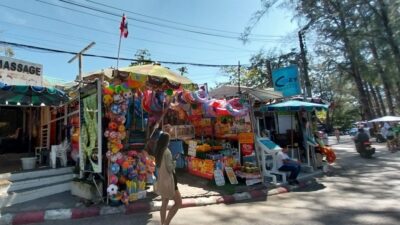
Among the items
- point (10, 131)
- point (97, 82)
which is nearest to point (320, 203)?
point (97, 82)

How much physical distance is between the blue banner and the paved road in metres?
3.65

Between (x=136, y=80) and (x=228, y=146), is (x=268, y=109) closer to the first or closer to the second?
(x=228, y=146)

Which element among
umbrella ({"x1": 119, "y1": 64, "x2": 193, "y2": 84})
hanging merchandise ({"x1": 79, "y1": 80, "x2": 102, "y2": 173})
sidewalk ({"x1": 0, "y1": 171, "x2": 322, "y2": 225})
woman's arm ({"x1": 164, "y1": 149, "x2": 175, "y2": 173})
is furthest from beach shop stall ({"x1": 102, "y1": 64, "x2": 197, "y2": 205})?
woman's arm ({"x1": 164, "y1": 149, "x2": 175, "y2": 173})

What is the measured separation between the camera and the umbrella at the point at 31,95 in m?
8.36

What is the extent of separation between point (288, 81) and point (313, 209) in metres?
6.40

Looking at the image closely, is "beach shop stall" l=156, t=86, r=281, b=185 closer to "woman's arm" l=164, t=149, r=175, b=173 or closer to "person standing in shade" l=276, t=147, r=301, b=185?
"person standing in shade" l=276, t=147, r=301, b=185

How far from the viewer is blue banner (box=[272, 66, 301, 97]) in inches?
493

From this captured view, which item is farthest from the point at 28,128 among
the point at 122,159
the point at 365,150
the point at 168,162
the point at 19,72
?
the point at 365,150

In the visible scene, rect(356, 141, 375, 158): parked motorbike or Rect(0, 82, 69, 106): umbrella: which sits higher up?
Rect(0, 82, 69, 106): umbrella

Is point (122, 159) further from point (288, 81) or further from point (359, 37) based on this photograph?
point (359, 37)

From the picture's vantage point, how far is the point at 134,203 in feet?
25.1

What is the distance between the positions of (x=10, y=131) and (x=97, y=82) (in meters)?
Result: 6.85

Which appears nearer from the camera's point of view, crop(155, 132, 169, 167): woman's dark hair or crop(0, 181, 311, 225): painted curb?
crop(155, 132, 169, 167): woman's dark hair

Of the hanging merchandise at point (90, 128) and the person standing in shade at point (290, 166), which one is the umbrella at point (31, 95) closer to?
the hanging merchandise at point (90, 128)
